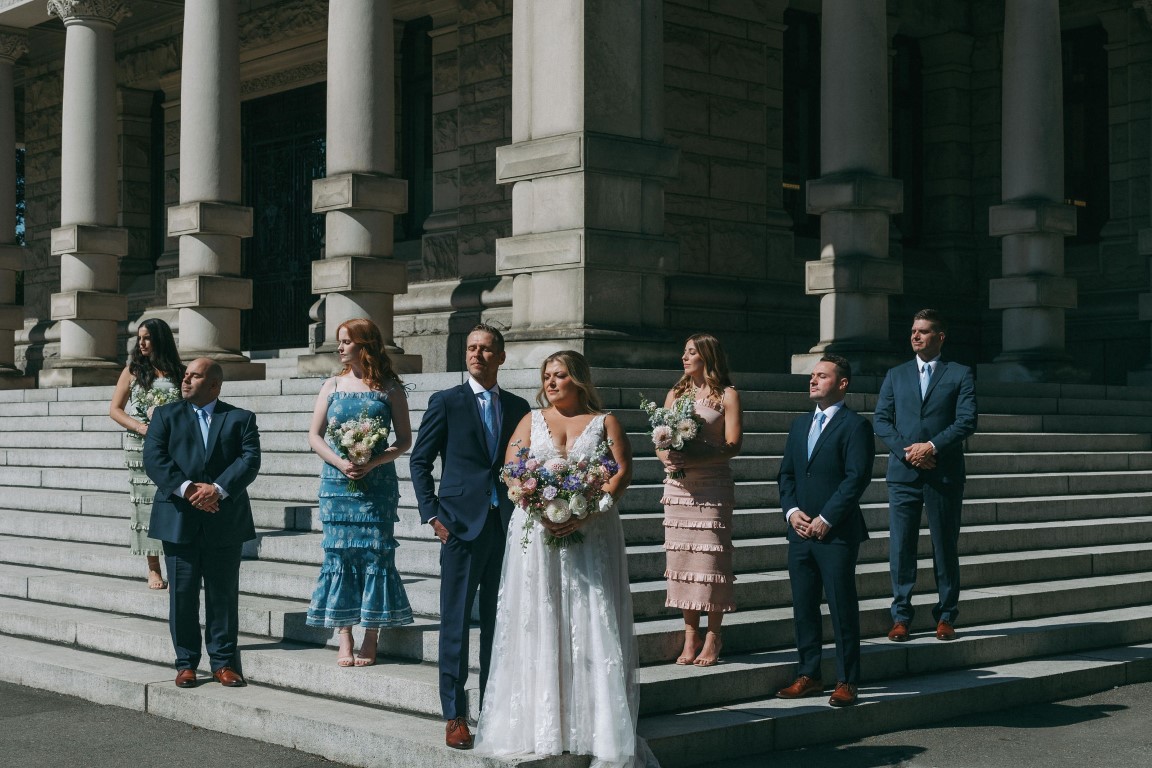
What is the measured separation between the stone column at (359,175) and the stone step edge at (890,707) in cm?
794

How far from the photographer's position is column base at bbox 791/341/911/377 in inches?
598

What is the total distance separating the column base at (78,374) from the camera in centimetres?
2014

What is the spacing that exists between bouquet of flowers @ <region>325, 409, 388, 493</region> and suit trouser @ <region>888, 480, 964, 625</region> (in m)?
3.53

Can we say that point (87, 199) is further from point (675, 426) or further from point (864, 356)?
point (675, 426)

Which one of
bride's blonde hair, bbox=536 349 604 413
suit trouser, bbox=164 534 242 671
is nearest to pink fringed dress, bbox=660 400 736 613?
bride's blonde hair, bbox=536 349 604 413

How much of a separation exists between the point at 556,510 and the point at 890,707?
2725 millimetres

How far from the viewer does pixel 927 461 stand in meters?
9.61

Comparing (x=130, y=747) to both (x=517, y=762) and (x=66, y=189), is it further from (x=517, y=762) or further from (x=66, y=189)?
(x=66, y=189)

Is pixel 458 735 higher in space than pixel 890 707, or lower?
higher

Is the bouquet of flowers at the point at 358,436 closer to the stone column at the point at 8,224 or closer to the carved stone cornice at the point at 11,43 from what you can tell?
the stone column at the point at 8,224

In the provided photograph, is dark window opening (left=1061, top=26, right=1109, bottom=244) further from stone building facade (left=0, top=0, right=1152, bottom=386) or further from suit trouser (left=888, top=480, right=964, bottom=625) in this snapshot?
suit trouser (left=888, top=480, right=964, bottom=625)

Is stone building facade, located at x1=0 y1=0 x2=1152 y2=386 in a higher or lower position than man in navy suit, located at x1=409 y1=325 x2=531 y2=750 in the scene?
higher

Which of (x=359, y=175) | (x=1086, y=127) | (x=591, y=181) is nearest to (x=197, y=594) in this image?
(x=591, y=181)

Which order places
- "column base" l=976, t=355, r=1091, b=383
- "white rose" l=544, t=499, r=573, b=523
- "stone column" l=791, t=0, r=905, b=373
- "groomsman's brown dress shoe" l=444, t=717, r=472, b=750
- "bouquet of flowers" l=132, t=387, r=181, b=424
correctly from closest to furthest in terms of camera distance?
1. "white rose" l=544, t=499, r=573, b=523
2. "groomsman's brown dress shoe" l=444, t=717, r=472, b=750
3. "bouquet of flowers" l=132, t=387, r=181, b=424
4. "stone column" l=791, t=0, r=905, b=373
5. "column base" l=976, t=355, r=1091, b=383
